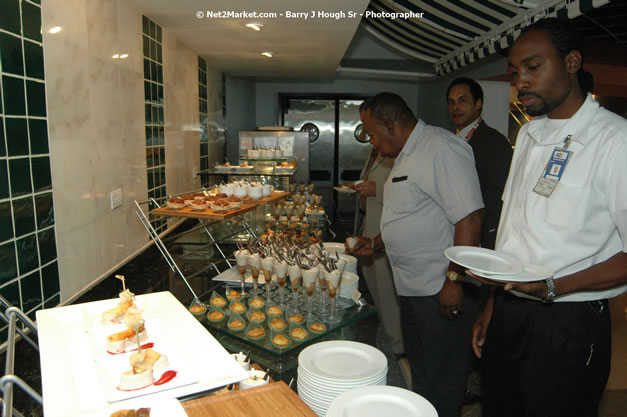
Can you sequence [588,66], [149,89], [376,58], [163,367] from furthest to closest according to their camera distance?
[376,58]
[588,66]
[149,89]
[163,367]

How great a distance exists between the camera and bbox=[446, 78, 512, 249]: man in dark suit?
3.07m

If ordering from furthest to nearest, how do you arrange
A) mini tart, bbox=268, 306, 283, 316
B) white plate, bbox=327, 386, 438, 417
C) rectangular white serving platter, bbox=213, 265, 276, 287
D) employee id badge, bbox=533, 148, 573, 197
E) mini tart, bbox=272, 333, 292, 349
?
1. rectangular white serving platter, bbox=213, 265, 276, 287
2. mini tart, bbox=268, 306, 283, 316
3. mini tart, bbox=272, 333, 292, 349
4. employee id badge, bbox=533, 148, 573, 197
5. white plate, bbox=327, 386, 438, 417

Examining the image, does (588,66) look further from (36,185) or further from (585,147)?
(36,185)

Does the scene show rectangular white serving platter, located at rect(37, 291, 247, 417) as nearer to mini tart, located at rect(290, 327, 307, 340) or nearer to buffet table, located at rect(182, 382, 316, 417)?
buffet table, located at rect(182, 382, 316, 417)

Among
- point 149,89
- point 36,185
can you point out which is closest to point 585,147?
point 36,185

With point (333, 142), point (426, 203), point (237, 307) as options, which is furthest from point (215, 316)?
point (333, 142)

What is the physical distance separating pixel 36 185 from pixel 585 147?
2.40m

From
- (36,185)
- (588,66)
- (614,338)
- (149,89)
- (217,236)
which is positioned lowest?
(614,338)

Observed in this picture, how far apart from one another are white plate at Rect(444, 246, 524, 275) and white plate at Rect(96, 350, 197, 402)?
0.86 meters

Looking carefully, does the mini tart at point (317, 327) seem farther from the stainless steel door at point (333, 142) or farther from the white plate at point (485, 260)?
the stainless steel door at point (333, 142)

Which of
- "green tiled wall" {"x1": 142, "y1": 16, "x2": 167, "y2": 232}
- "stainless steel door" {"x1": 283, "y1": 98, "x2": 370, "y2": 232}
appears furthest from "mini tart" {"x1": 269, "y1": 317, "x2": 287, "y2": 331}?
"stainless steel door" {"x1": 283, "y1": 98, "x2": 370, "y2": 232}

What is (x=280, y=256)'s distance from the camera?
2.12m

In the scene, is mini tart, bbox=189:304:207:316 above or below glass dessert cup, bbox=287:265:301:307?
below

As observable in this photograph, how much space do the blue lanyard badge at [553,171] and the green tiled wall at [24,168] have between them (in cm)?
219
